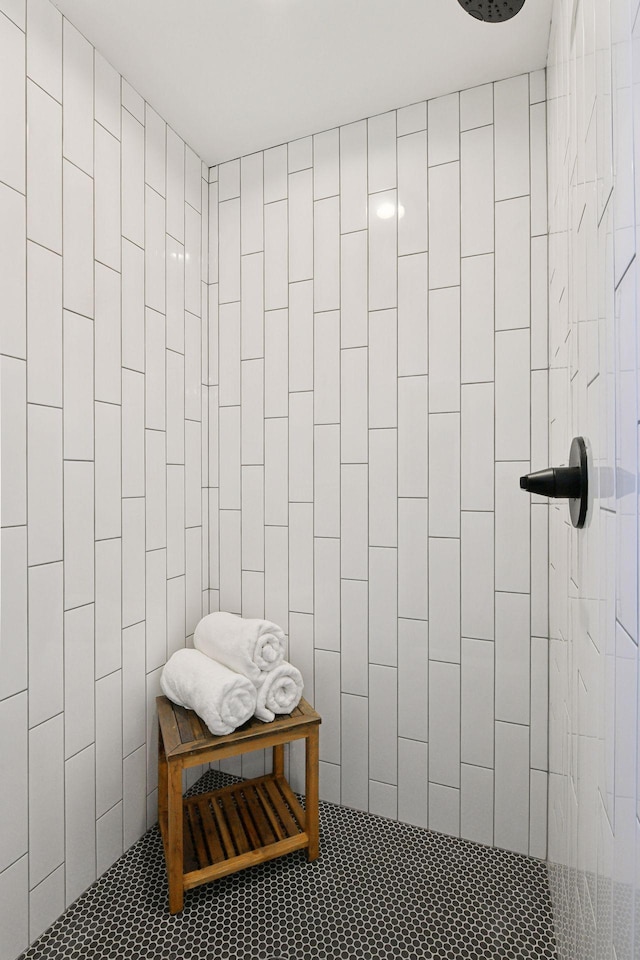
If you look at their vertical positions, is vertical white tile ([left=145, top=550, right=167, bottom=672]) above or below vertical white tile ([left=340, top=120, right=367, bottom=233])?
below

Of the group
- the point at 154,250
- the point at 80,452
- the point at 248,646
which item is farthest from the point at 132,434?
the point at 248,646

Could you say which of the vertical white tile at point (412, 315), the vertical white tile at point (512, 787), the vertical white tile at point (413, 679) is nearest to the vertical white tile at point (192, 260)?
the vertical white tile at point (412, 315)

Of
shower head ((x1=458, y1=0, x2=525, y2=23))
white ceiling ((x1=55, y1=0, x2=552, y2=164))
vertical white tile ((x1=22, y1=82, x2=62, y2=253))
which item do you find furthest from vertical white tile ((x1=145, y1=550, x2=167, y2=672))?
shower head ((x1=458, y1=0, x2=525, y2=23))

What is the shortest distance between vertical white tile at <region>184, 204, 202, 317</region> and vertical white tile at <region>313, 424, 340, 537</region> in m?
0.61

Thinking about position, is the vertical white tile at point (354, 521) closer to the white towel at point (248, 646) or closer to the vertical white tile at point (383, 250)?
the white towel at point (248, 646)

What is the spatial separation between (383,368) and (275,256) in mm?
554

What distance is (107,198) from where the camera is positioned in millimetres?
1447

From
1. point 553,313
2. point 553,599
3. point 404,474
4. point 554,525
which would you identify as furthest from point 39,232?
point 553,599

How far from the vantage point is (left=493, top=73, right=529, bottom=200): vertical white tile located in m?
1.49

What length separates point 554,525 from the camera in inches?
53.2

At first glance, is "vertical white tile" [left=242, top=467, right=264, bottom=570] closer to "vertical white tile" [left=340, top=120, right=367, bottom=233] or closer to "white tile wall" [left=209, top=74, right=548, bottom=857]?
"white tile wall" [left=209, top=74, right=548, bottom=857]

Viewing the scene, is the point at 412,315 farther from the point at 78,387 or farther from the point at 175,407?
the point at 78,387

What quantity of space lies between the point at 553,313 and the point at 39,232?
124cm

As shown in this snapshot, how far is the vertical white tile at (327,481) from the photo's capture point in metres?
1.71
